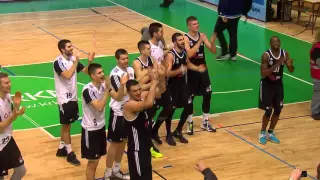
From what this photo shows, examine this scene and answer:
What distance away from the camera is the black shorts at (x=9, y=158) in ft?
29.2

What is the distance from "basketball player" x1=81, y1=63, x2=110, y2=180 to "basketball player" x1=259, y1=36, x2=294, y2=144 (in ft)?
10.3

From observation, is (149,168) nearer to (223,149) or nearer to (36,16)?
(223,149)

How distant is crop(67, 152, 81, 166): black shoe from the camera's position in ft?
35.4

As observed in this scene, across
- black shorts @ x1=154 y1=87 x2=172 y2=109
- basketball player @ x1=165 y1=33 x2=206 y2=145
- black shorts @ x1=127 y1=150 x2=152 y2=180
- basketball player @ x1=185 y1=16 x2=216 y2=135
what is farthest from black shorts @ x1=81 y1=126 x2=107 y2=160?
basketball player @ x1=185 y1=16 x2=216 y2=135

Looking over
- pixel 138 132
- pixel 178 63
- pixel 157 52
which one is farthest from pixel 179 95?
pixel 138 132

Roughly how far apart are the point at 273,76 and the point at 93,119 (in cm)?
348

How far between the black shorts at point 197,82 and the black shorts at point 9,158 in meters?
3.92

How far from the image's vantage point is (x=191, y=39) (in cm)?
1183

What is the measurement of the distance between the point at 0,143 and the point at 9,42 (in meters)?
9.92

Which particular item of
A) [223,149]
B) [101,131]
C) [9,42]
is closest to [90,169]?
[101,131]

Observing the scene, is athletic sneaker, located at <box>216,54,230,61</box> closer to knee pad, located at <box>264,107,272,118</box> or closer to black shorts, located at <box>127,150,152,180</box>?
knee pad, located at <box>264,107,272,118</box>

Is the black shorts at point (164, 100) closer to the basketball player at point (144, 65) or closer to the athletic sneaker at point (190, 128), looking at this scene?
the basketball player at point (144, 65)

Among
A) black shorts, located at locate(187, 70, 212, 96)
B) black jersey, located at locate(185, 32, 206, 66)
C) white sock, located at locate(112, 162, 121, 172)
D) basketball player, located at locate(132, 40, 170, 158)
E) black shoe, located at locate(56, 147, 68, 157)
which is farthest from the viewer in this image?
black shorts, located at locate(187, 70, 212, 96)

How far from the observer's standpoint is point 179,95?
11414mm
